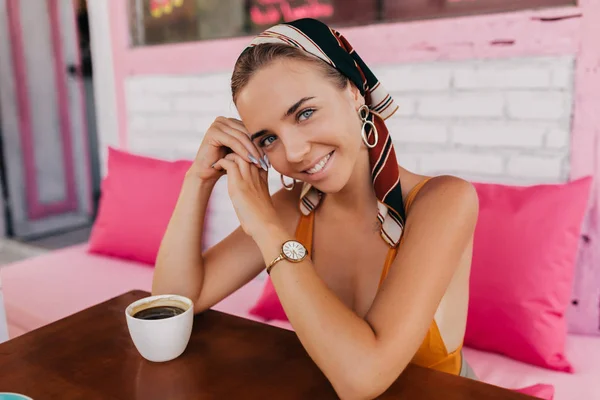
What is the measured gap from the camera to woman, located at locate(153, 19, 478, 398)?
2.68ft

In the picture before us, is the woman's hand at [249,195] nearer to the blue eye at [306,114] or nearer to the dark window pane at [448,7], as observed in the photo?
the blue eye at [306,114]

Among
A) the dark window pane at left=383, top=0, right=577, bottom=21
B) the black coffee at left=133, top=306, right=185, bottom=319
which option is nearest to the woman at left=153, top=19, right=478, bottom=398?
the black coffee at left=133, top=306, right=185, bottom=319

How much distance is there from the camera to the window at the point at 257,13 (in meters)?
1.75

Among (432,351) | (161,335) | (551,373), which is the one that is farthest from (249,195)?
(551,373)

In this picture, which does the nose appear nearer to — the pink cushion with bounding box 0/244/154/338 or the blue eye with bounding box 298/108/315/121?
the blue eye with bounding box 298/108/315/121

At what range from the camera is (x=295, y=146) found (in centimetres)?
96

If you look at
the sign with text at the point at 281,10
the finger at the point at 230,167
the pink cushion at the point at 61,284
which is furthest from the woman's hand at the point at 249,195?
the sign with text at the point at 281,10

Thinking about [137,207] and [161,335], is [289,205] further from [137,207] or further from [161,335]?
[137,207]

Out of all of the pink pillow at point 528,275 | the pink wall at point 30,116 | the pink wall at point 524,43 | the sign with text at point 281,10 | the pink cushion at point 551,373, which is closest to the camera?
the pink cushion at point 551,373

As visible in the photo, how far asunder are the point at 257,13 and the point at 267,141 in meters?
1.51

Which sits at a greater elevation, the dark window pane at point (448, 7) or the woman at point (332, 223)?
the dark window pane at point (448, 7)

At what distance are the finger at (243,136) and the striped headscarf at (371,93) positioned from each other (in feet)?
0.59

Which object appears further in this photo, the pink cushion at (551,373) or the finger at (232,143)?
the pink cushion at (551,373)

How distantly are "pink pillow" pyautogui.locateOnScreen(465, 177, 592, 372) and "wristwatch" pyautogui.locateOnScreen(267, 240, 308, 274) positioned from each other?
675 mm
